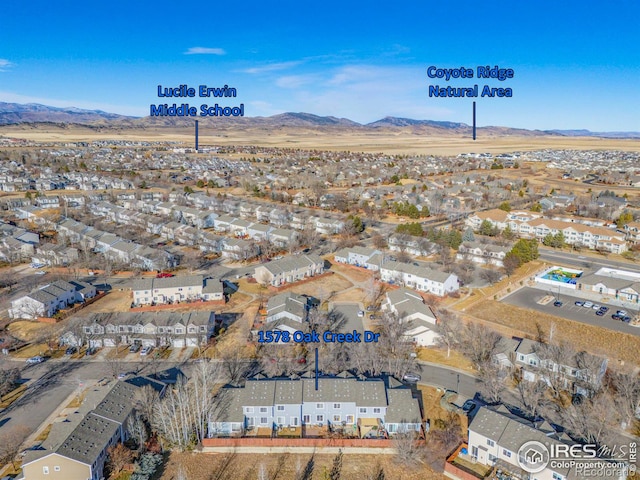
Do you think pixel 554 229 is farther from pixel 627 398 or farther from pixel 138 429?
pixel 138 429

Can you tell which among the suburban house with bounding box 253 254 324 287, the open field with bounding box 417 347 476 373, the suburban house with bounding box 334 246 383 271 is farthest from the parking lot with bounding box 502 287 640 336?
the suburban house with bounding box 253 254 324 287

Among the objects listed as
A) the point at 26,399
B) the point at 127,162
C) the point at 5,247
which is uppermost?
the point at 127,162

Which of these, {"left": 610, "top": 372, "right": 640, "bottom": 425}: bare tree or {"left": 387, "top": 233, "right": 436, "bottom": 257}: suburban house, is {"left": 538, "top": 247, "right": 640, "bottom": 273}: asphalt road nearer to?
{"left": 387, "top": 233, "right": 436, "bottom": 257}: suburban house

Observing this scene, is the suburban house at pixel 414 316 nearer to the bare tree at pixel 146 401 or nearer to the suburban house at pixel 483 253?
the suburban house at pixel 483 253

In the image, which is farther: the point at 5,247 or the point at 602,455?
the point at 5,247

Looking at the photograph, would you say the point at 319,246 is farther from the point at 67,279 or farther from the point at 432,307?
the point at 67,279

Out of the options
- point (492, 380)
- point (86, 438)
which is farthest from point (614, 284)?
point (86, 438)

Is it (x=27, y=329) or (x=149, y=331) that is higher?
(x=149, y=331)

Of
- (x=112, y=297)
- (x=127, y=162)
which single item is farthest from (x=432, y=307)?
(x=127, y=162)
